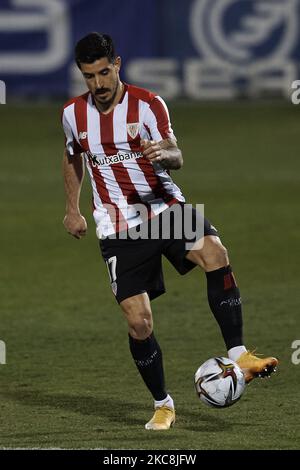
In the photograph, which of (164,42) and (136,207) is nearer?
(136,207)

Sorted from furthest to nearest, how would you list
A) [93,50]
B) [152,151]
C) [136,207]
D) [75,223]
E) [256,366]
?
[75,223], [136,207], [93,50], [256,366], [152,151]

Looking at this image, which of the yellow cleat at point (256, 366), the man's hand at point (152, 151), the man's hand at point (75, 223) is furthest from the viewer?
the man's hand at point (75, 223)

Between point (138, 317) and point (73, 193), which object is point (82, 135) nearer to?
point (73, 193)

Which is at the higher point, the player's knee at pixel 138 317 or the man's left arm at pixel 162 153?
the man's left arm at pixel 162 153

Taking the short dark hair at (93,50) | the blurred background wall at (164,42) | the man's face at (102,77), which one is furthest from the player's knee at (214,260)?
the blurred background wall at (164,42)

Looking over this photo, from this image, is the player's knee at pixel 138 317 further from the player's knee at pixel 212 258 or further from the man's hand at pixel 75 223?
the man's hand at pixel 75 223

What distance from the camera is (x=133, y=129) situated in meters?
7.43

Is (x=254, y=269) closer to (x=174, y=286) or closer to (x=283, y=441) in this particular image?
(x=174, y=286)

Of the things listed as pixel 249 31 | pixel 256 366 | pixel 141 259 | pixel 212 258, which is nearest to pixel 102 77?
pixel 141 259

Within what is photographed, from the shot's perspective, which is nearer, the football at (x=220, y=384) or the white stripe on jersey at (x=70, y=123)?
the football at (x=220, y=384)

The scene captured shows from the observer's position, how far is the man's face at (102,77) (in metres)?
7.20

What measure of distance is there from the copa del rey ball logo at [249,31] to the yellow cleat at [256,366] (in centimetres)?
1929

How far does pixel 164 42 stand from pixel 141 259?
19694 millimetres
